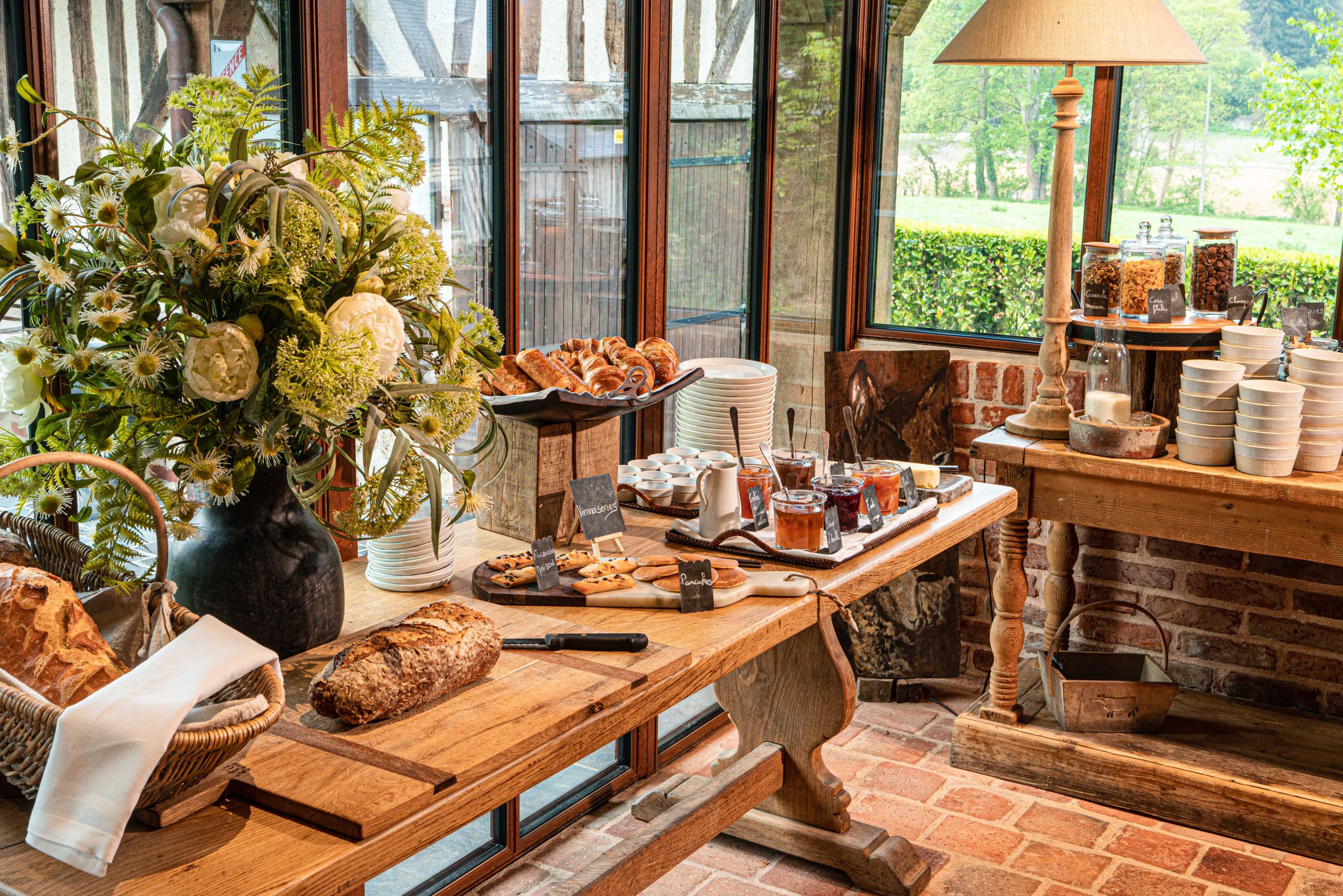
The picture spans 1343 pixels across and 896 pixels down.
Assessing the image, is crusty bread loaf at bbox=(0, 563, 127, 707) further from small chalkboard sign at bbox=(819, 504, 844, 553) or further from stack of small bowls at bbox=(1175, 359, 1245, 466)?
stack of small bowls at bbox=(1175, 359, 1245, 466)

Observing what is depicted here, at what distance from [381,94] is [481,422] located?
71cm

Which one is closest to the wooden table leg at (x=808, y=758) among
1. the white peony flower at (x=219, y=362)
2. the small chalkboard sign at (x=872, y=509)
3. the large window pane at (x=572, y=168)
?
the small chalkboard sign at (x=872, y=509)

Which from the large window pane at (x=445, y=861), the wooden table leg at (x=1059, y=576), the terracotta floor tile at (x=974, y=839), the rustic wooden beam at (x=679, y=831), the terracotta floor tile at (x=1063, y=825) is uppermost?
the wooden table leg at (x=1059, y=576)

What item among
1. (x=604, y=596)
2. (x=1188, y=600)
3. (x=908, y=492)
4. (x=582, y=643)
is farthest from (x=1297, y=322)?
(x=582, y=643)

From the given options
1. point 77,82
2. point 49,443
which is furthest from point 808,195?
point 49,443

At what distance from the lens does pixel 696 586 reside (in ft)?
7.07

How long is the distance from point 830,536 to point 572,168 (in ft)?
3.77

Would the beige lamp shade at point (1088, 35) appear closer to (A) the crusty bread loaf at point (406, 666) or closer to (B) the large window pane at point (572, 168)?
(B) the large window pane at point (572, 168)

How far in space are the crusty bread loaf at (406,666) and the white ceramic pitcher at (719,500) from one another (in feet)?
2.40

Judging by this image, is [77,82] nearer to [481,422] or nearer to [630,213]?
[481,422]

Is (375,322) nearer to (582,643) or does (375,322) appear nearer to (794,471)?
(582,643)

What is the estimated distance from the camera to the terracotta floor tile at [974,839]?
10.2ft

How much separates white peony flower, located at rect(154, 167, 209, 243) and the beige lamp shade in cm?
212

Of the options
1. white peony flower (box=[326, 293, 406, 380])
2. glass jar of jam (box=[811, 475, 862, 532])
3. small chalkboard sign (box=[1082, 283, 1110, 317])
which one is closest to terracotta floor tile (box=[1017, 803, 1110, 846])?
glass jar of jam (box=[811, 475, 862, 532])
